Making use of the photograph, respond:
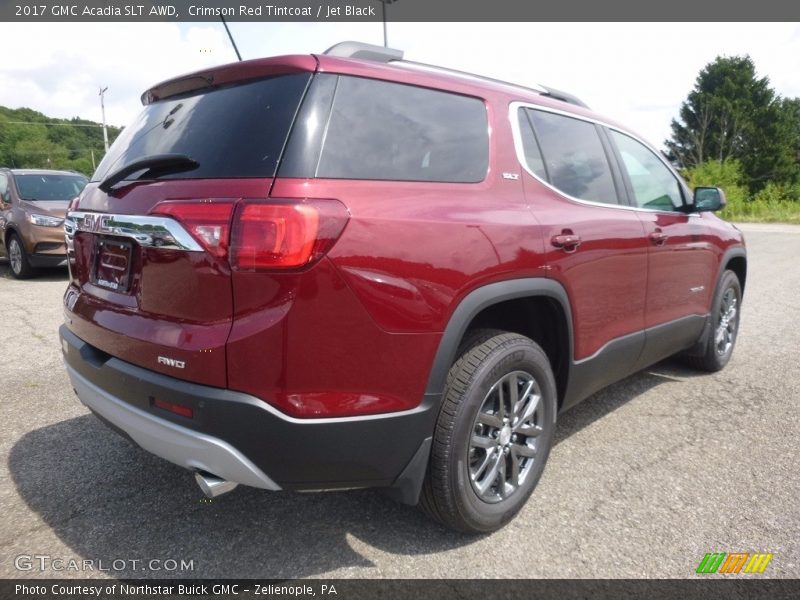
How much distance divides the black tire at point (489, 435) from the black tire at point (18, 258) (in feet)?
27.5

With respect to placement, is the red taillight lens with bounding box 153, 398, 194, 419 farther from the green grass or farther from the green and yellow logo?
the green grass

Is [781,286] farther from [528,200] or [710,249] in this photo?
[528,200]

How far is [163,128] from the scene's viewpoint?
2.30 m

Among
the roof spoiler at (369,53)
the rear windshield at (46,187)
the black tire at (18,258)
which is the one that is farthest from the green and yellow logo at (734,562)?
the rear windshield at (46,187)

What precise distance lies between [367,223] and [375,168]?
24 centimetres

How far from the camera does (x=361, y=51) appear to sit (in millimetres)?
2234

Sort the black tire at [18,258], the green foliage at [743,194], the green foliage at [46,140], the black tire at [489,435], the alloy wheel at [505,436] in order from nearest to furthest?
the black tire at [489,435], the alloy wheel at [505,436], the black tire at [18,258], the green foliage at [743,194], the green foliage at [46,140]

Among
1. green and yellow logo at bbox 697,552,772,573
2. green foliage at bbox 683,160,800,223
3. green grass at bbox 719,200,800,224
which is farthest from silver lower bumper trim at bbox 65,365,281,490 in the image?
green foliage at bbox 683,160,800,223

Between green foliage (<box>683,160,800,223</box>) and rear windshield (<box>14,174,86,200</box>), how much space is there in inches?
1250

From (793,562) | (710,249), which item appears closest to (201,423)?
(793,562)

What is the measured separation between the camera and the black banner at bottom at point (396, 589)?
6.63ft

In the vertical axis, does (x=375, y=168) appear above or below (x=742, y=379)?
above

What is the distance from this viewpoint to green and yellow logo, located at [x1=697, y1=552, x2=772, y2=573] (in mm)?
2172

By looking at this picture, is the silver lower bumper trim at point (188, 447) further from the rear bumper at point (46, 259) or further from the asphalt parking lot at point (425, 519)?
the rear bumper at point (46, 259)
